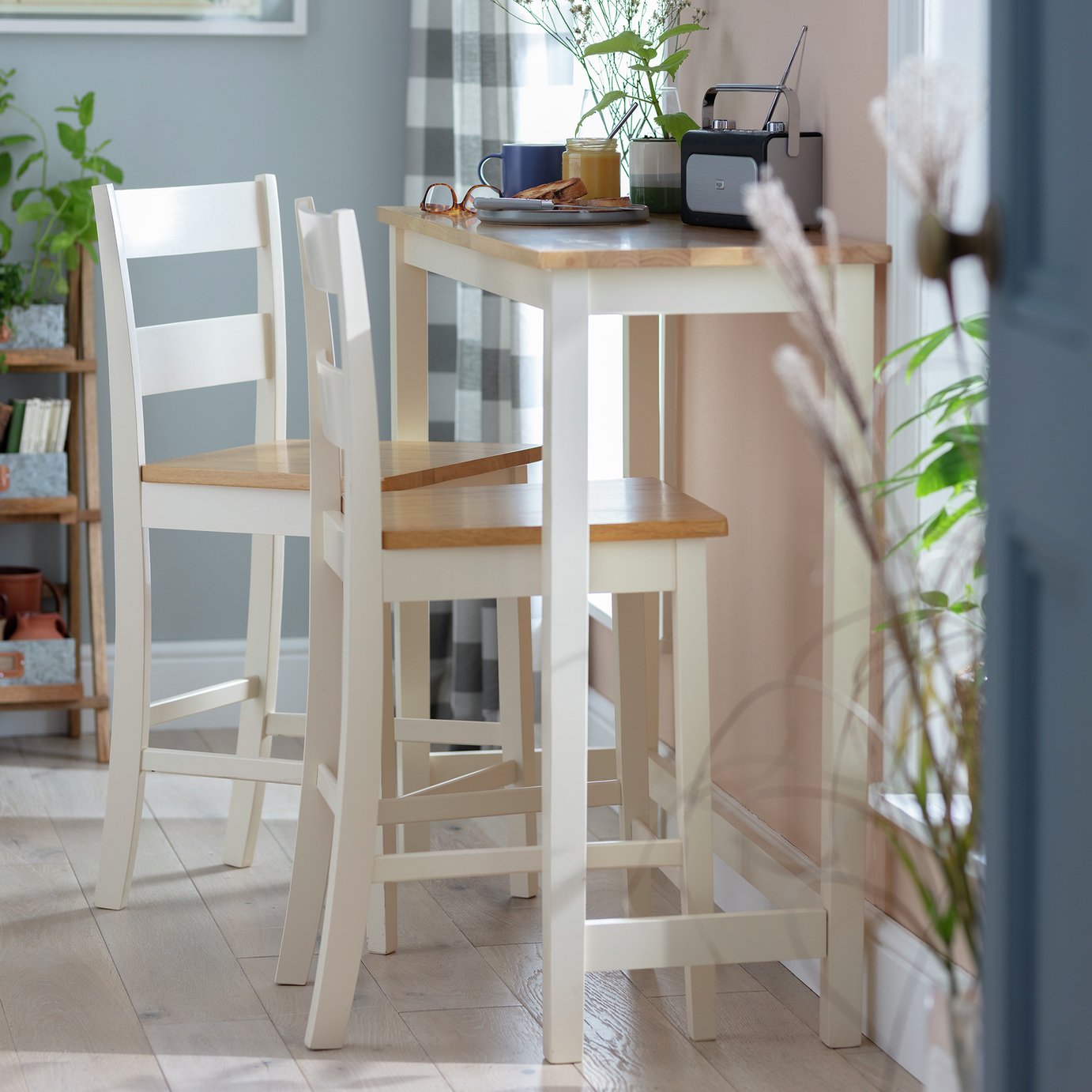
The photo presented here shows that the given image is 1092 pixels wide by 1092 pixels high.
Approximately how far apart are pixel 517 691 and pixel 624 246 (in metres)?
0.84

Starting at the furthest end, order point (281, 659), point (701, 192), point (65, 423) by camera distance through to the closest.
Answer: point (281, 659) → point (65, 423) → point (701, 192)

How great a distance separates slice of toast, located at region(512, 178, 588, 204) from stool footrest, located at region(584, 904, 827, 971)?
994mm

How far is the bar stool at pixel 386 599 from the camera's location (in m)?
1.85

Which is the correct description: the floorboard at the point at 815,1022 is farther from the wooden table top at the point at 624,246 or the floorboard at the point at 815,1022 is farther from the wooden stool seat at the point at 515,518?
the wooden table top at the point at 624,246

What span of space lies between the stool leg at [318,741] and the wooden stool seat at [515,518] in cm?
15

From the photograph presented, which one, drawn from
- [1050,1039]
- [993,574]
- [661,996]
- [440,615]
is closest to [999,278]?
[993,574]

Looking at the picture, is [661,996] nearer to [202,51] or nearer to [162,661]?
[162,661]

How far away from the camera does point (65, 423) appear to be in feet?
10.5

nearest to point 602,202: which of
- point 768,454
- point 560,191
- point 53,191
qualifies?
point 560,191

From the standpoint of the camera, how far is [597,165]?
2.33m

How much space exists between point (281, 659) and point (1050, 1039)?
2622 millimetres

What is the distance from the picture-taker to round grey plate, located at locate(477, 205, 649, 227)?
211cm

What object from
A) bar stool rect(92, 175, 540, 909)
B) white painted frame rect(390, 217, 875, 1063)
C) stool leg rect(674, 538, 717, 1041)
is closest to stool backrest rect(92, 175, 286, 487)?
bar stool rect(92, 175, 540, 909)

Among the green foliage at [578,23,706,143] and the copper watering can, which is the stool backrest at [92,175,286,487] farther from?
the copper watering can
